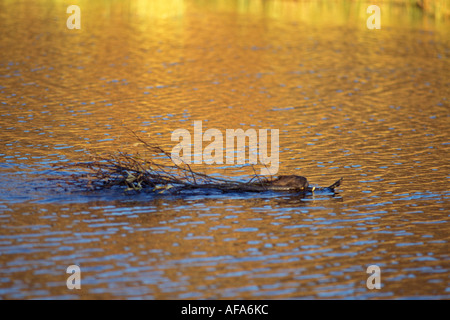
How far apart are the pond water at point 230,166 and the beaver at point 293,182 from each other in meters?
0.26

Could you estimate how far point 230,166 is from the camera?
13570 millimetres

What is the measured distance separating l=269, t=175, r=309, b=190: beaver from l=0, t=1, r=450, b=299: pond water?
0.85 ft

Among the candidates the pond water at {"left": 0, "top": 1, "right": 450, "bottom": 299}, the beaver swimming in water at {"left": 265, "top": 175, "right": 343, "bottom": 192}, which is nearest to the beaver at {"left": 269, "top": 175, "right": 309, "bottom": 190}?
the beaver swimming in water at {"left": 265, "top": 175, "right": 343, "bottom": 192}

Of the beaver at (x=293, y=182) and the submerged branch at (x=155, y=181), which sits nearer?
the submerged branch at (x=155, y=181)

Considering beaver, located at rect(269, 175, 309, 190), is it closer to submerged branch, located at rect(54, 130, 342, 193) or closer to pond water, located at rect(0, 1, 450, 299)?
submerged branch, located at rect(54, 130, 342, 193)

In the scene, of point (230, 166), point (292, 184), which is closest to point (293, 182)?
point (292, 184)

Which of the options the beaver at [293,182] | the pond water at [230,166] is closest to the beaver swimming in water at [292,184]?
the beaver at [293,182]

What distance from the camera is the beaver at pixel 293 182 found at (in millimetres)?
11762

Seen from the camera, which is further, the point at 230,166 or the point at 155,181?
the point at 230,166

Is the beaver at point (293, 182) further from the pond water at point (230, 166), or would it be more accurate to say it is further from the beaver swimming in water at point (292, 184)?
the pond water at point (230, 166)

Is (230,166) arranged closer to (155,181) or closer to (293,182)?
(293,182)

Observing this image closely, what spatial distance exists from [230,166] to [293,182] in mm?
2082

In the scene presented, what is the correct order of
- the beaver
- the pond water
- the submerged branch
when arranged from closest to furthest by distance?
1. the pond water
2. the submerged branch
3. the beaver

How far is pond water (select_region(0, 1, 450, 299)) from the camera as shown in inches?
335
